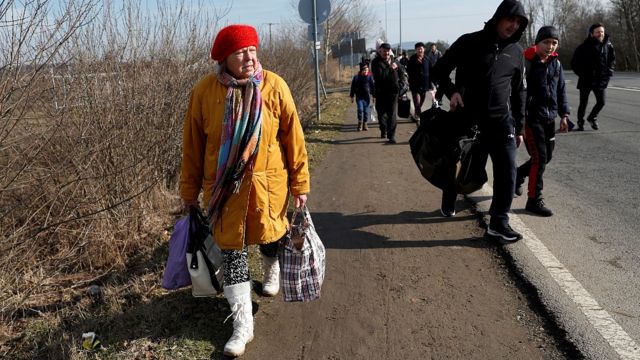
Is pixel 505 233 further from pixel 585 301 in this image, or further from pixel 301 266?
pixel 301 266

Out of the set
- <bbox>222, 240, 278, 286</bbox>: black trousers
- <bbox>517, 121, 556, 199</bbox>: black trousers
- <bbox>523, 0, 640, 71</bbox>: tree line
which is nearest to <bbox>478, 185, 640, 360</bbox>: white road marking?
<bbox>517, 121, 556, 199</bbox>: black trousers

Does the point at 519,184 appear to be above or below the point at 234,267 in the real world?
below

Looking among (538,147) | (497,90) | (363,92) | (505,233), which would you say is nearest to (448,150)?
(497,90)

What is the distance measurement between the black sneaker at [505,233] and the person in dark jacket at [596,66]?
22.1 ft

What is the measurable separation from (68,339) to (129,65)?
8.50 ft

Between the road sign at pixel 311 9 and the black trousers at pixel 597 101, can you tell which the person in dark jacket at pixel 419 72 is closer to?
the road sign at pixel 311 9

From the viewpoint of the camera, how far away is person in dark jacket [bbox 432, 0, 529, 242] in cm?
434

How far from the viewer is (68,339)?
3.28m

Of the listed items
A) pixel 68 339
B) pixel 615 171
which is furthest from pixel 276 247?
pixel 615 171

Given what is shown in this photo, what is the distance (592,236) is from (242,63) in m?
3.45

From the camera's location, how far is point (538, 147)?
16.9 ft

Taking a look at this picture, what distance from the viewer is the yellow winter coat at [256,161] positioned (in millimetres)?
2988

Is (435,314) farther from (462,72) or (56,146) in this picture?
(56,146)

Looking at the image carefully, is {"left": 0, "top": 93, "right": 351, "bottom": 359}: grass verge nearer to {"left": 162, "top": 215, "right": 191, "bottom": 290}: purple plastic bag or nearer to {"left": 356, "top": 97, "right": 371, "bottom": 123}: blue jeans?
{"left": 162, "top": 215, "right": 191, "bottom": 290}: purple plastic bag
